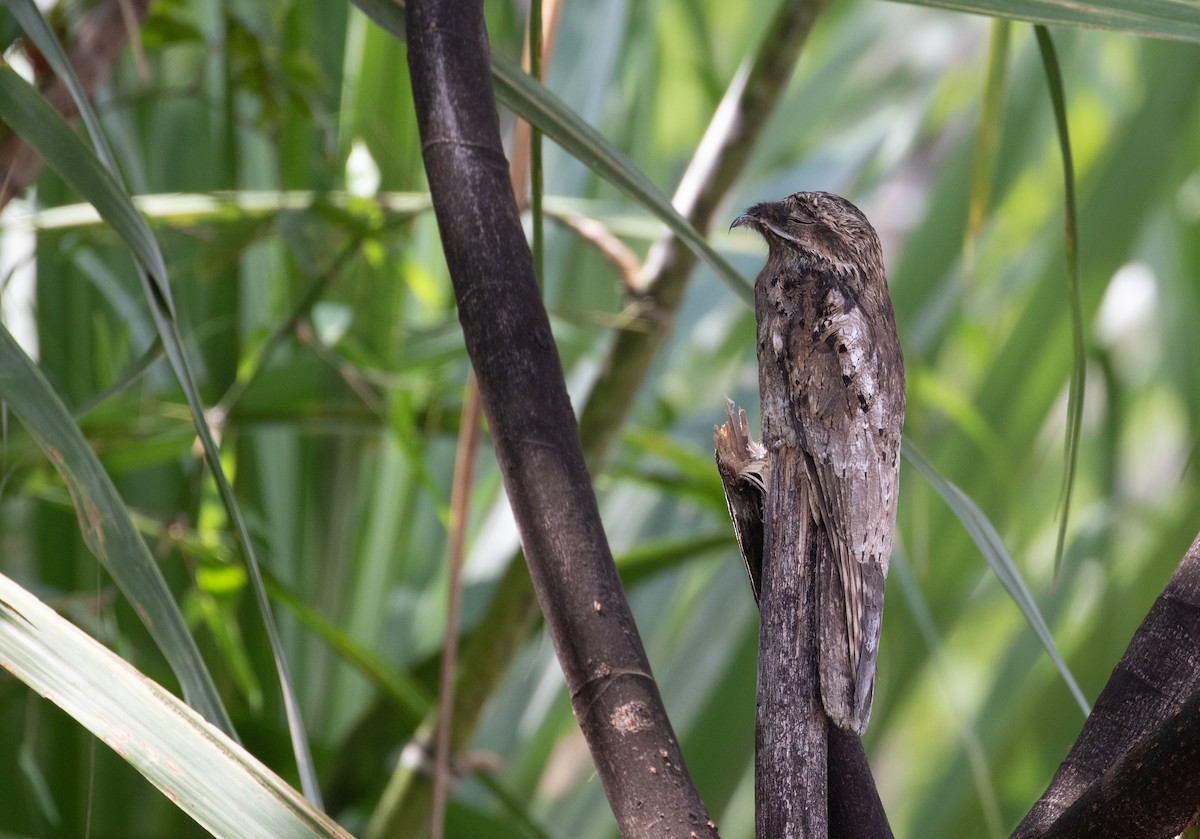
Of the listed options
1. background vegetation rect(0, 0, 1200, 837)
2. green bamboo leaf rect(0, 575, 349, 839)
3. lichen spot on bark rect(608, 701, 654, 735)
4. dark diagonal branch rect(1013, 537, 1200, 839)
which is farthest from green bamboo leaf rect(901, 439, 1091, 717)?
background vegetation rect(0, 0, 1200, 837)

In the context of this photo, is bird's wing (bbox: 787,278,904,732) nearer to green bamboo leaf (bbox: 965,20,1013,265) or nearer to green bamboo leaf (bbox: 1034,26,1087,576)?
green bamboo leaf (bbox: 1034,26,1087,576)

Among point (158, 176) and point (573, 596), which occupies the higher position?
point (158, 176)

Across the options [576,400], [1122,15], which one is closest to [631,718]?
[1122,15]

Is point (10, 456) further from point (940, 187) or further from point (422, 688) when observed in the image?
point (940, 187)

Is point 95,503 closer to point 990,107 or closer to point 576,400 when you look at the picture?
point 990,107

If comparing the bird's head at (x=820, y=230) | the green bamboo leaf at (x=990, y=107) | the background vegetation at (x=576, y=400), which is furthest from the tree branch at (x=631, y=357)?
the bird's head at (x=820, y=230)

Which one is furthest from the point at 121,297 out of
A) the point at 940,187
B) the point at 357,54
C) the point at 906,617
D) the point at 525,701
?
the point at 940,187

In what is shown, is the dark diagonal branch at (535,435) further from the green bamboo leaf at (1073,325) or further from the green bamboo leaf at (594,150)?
the green bamboo leaf at (1073,325)
